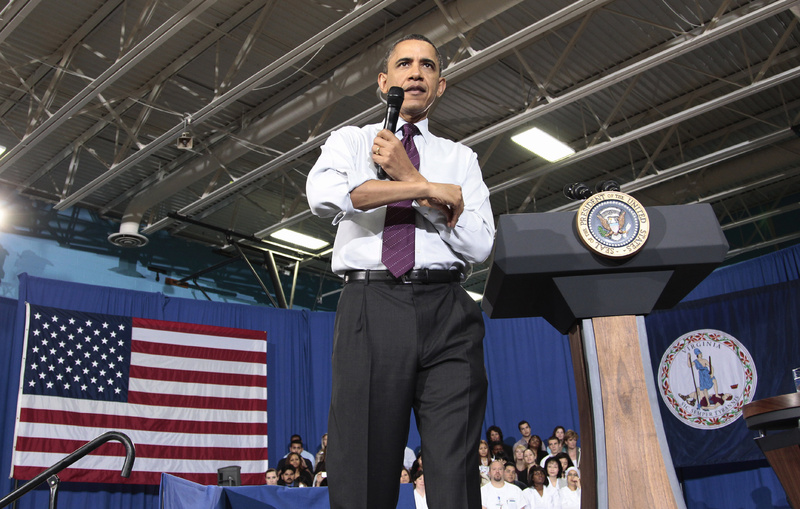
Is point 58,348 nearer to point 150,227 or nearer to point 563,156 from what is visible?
point 150,227

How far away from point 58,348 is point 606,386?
272 inches

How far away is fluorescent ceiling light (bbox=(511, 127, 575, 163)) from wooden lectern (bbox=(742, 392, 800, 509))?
555 centimetres

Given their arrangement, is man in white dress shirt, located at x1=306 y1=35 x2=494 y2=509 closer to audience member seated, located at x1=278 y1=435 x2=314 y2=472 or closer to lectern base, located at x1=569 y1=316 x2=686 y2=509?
lectern base, located at x1=569 y1=316 x2=686 y2=509

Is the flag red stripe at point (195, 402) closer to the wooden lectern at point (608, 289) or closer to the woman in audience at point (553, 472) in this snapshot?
the woman in audience at point (553, 472)

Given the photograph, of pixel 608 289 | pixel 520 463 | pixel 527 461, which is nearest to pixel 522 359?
pixel 520 463

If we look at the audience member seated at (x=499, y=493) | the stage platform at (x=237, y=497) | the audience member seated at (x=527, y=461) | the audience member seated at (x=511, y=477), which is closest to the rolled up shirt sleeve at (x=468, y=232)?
the stage platform at (x=237, y=497)

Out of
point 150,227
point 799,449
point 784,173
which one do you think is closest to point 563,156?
point 784,173

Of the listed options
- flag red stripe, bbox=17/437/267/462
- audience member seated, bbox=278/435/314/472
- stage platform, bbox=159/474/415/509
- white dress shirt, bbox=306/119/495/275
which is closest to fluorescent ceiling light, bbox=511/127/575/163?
audience member seated, bbox=278/435/314/472

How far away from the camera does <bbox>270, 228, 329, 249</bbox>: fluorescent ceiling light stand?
10242mm

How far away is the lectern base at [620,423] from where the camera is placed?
1.26 metres

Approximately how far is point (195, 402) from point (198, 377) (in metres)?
0.28

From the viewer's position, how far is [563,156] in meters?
8.32

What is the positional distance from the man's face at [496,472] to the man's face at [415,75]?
5.29 m

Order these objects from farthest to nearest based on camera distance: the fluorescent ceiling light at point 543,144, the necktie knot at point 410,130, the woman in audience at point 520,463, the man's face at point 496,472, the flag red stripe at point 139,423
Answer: the fluorescent ceiling light at point 543,144, the woman in audience at point 520,463, the flag red stripe at point 139,423, the man's face at point 496,472, the necktie knot at point 410,130
